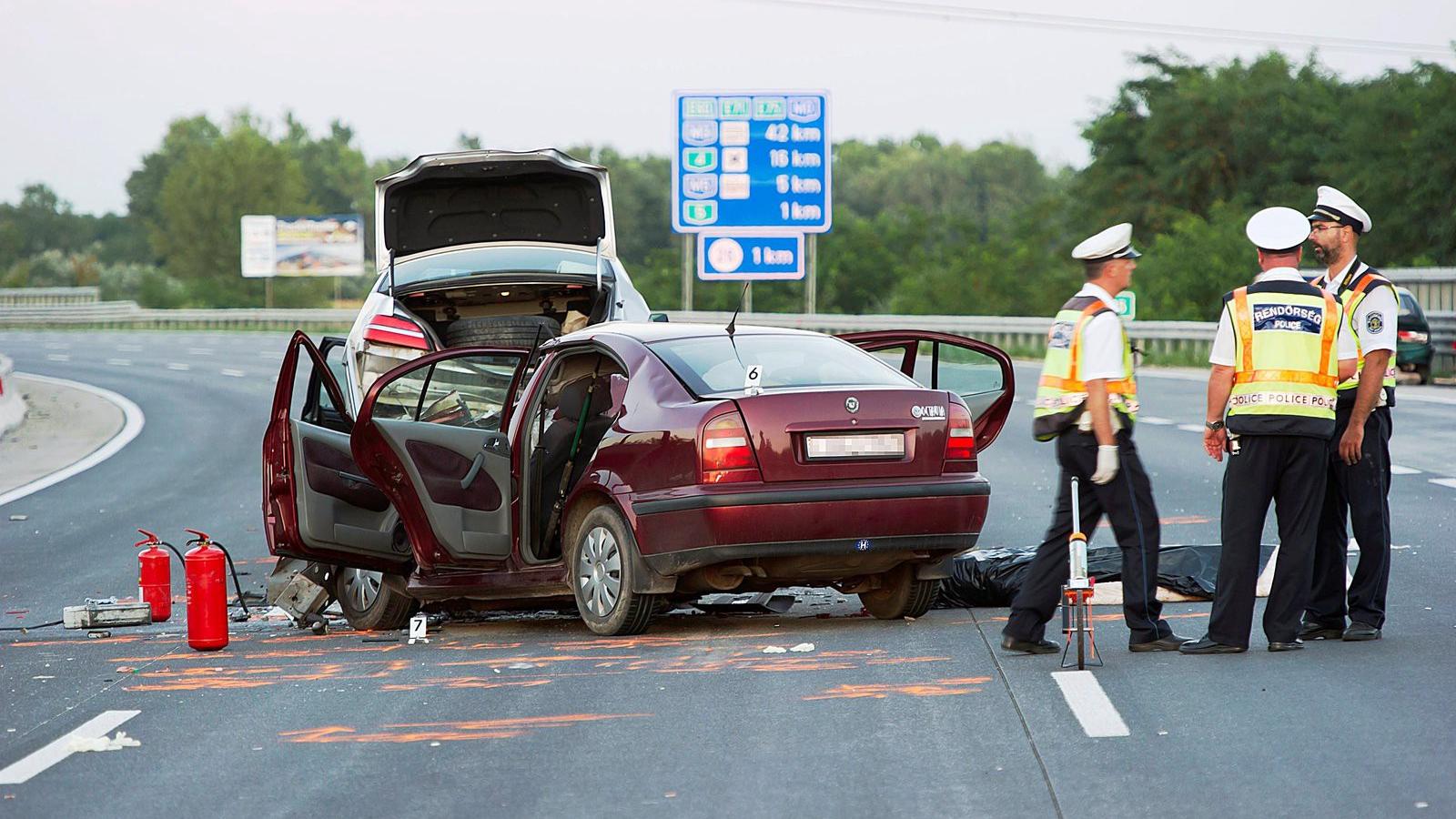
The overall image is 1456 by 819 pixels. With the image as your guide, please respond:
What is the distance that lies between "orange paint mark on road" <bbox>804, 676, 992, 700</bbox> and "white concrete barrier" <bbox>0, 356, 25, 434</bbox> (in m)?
21.0

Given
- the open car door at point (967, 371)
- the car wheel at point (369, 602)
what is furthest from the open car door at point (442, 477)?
the open car door at point (967, 371)

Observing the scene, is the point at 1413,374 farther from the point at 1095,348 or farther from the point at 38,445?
the point at 1095,348

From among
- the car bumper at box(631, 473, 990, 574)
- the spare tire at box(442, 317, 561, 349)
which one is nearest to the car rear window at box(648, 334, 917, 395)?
the car bumper at box(631, 473, 990, 574)

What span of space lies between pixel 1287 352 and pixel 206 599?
5033 millimetres

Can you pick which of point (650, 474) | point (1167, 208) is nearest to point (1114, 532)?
point (650, 474)

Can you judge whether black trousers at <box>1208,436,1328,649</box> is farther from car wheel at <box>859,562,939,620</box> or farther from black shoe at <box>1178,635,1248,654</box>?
car wheel at <box>859,562,939,620</box>

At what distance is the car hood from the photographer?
14.8m

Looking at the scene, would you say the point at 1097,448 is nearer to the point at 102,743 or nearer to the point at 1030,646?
the point at 1030,646

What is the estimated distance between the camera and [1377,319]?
8688mm

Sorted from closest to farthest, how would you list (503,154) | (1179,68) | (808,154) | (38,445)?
1. (503,154)
2. (38,445)
3. (808,154)
4. (1179,68)

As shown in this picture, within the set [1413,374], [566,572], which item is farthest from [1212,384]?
[1413,374]

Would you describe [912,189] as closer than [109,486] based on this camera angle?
No

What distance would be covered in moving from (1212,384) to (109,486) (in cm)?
1369

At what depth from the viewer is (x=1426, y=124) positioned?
4731 cm
